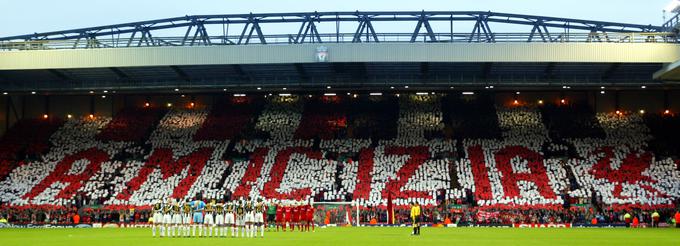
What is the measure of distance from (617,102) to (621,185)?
544 inches

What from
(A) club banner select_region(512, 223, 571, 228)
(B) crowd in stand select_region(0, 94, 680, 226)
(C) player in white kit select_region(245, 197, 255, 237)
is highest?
(B) crowd in stand select_region(0, 94, 680, 226)

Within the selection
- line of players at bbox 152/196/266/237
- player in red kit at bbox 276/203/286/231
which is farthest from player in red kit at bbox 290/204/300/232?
line of players at bbox 152/196/266/237

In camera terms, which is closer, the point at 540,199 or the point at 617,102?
the point at 540,199

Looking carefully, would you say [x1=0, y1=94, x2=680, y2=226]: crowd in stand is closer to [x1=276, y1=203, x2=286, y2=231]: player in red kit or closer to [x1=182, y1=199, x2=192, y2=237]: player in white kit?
[x1=276, y1=203, x2=286, y2=231]: player in red kit

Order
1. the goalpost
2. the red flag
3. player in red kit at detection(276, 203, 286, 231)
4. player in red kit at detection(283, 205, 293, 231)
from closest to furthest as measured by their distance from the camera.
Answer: player in red kit at detection(283, 205, 293, 231) → player in red kit at detection(276, 203, 286, 231) → the red flag → the goalpost

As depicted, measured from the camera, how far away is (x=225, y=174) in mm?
64000

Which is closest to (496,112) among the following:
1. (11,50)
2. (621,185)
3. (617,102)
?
(617,102)

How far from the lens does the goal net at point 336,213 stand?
55500 millimetres

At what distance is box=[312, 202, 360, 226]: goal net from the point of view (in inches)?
2185

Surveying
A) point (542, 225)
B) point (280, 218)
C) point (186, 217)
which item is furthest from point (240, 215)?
point (542, 225)

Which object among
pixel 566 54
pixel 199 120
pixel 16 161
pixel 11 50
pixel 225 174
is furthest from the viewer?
pixel 199 120

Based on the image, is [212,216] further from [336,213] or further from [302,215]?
[336,213]

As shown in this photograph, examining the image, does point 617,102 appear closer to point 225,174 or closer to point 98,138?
point 225,174

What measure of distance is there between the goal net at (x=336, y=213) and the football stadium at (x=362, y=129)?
0.09m
